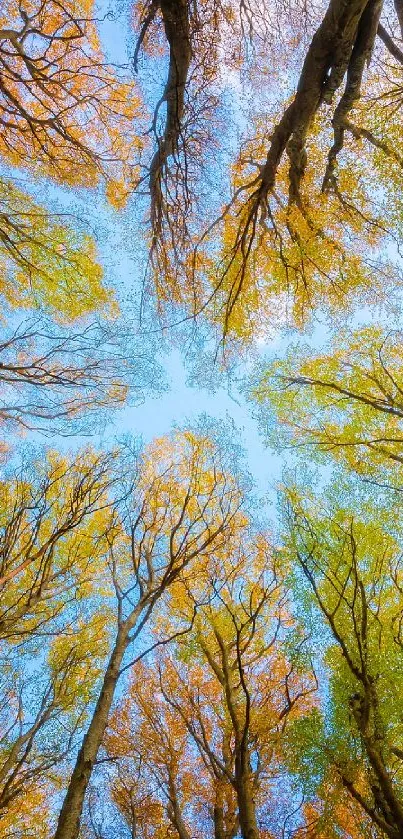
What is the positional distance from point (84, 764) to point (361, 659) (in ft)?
9.42

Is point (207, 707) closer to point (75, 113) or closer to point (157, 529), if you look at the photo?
point (157, 529)

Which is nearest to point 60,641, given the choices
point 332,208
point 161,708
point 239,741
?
point 161,708

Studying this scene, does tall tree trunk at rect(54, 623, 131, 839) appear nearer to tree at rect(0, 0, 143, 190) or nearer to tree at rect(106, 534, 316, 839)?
tree at rect(106, 534, 316, 839)

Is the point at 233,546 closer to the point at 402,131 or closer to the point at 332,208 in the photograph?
the point at 332,208

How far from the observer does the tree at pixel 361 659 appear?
4.28 m

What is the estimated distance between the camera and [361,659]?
4.23m

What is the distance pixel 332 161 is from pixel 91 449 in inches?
275

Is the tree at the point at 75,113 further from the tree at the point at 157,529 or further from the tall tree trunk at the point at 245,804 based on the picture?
the tall tree trunk at the point at 245,804

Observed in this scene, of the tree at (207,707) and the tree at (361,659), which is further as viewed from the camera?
the tree at (207,707)

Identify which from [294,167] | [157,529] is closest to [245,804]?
[157,529]

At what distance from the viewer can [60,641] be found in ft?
30.8

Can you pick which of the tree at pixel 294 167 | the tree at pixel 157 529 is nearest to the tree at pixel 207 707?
the tree at pixel 157 529

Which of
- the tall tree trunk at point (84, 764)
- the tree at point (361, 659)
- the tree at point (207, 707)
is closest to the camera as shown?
the tall tree trunk at point (84, 764)

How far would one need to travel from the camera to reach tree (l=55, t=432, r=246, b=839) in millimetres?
5035
